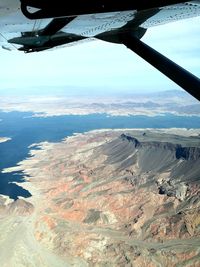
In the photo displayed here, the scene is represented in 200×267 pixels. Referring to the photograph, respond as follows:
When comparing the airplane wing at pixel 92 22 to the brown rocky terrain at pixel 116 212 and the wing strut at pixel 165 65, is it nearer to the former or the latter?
the wing strut at pixel 165 65

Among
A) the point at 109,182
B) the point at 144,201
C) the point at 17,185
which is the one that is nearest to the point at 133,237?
the point at 144,201

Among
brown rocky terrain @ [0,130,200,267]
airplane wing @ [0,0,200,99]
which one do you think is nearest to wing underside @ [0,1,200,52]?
airplane wing @ [0,0,200,99]

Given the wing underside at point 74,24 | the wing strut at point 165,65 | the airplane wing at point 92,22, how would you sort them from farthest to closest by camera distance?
the wing strut at point 165,65, the wing underside at point 74,24, the airplane wing at point 92,22

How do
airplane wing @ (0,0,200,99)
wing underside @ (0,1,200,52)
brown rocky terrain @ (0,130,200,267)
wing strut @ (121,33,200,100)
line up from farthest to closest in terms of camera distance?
1. brown rocky terrain @ (0,130,200,267)
2. wing strut @ (121,33,200,100)
3. wing underside @ (0,1,200,52)
4. airplane wing @ (0,0,200,99)

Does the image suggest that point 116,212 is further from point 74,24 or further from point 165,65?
point 74,24

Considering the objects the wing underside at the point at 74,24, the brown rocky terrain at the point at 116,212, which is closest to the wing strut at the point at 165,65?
the wing underside at the point at 74,24

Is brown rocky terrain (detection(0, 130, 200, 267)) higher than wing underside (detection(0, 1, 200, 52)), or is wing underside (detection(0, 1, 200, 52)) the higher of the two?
wing underside (detection(0, 1, 200, 52))

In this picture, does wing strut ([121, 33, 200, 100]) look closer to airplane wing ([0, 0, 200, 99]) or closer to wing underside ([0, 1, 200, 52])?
airplane wing ([0, 0, 200, 99])
